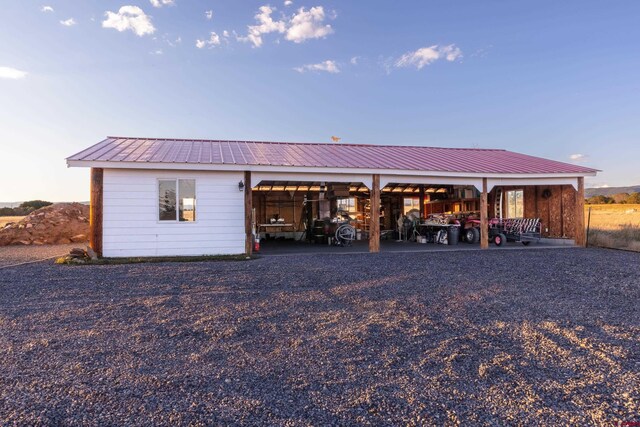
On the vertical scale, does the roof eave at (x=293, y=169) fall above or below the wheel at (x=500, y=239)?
above

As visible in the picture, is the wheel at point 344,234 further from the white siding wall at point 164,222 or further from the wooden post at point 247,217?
the white siding wall at point 164,222

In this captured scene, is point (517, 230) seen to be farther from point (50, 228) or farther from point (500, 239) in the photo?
point (50, 228)

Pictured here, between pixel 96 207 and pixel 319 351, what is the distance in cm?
901

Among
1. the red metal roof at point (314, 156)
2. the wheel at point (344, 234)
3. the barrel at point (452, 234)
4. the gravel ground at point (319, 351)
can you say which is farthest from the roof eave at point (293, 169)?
the gravel ground at point (319, 351)

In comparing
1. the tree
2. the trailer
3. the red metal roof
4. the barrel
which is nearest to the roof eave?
the red metal roof

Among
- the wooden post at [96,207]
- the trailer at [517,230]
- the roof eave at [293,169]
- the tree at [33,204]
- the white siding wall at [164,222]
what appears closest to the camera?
the roof eave at [293,169]

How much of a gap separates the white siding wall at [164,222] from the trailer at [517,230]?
9.19 meters

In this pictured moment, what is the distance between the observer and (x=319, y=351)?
150 inches

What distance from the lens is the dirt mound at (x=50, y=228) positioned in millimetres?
17109

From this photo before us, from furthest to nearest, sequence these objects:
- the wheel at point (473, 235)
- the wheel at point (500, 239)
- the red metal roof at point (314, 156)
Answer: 1. the wheel at point (473, 235)
2. the wheel at point (500, 239)
3. the red metal roof at point (314, 156)

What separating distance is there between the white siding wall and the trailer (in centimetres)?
919

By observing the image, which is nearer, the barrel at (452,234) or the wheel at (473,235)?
the barrel at (452,234)

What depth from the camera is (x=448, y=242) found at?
1512cm

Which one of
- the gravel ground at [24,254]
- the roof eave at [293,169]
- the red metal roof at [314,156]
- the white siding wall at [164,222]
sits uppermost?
the red metal roof at [314,156]
